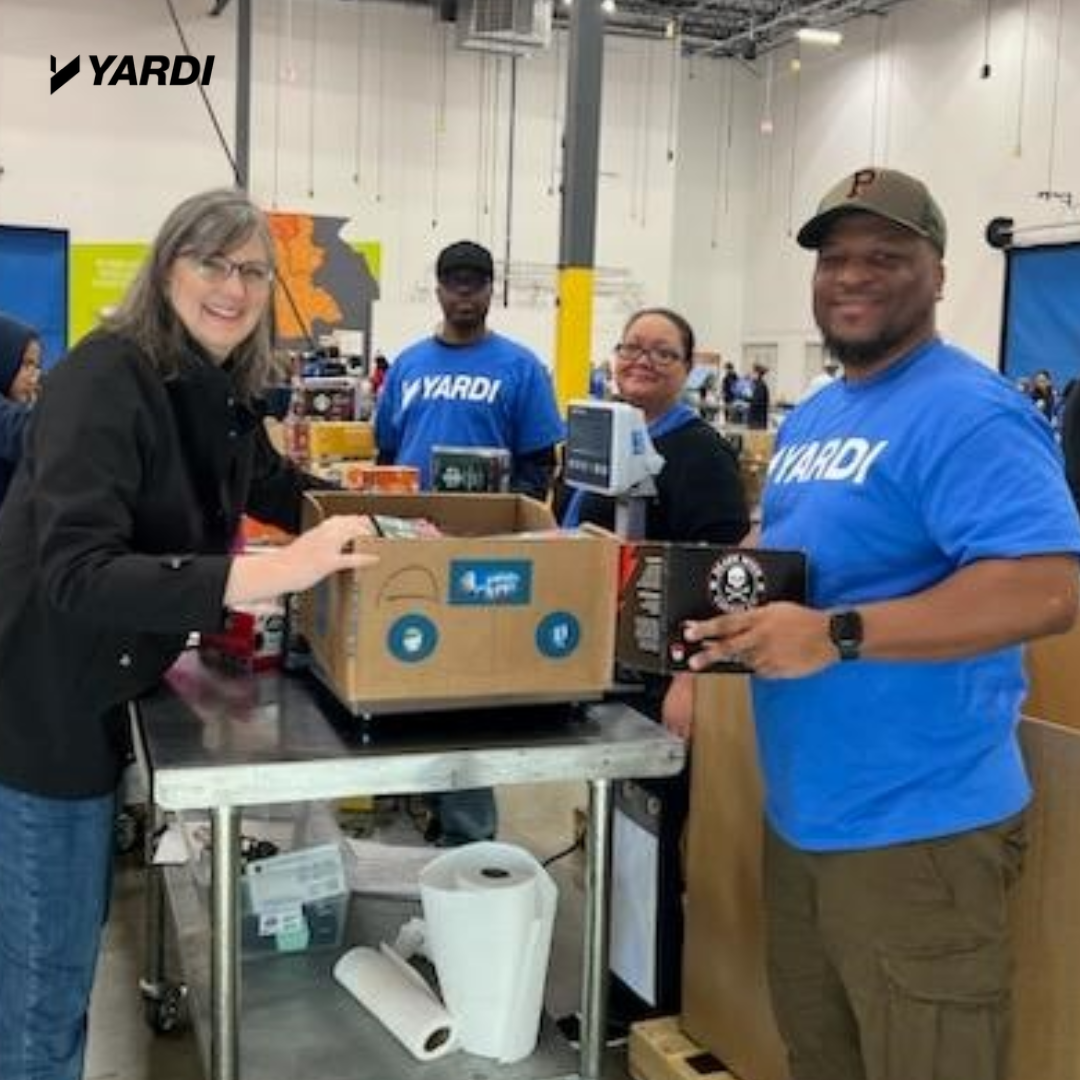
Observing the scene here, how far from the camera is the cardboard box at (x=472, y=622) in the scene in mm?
1599

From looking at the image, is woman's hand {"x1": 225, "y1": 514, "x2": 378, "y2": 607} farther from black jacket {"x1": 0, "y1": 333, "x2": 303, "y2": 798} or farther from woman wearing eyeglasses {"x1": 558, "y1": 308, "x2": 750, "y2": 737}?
woman wearing eyeglasses {"x1": 558, "y1": 308, "x2": 750, "y2": 737}

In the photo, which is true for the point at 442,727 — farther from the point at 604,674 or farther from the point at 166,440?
the point at 166,440

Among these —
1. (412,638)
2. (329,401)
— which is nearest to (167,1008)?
(412,638)

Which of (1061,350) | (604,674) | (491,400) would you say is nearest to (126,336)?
(604,674)

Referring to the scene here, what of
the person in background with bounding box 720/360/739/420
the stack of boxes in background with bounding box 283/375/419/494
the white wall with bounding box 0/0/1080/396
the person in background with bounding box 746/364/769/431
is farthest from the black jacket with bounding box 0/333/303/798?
the white wall with bounding box 0/0/1080/396

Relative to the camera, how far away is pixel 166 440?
5.26 feet

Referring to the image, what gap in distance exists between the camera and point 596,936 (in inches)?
72.9

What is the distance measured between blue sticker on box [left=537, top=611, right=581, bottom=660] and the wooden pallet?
96cm

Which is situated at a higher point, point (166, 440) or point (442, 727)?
point (166, 440)

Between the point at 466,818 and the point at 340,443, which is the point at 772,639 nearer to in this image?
the point at 466,818

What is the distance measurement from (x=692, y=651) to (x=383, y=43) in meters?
12.3

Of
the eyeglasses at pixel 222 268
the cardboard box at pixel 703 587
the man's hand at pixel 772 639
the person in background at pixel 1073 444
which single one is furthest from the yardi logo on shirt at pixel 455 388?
the man's hand at pixel 772 639

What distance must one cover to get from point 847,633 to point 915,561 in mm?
142

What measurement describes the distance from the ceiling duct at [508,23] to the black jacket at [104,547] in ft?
34.0
